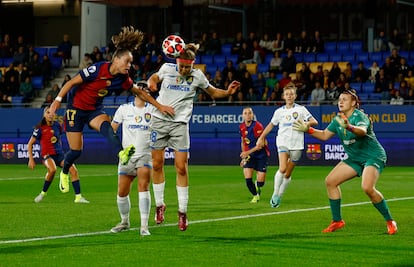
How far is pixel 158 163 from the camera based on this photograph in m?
14.2

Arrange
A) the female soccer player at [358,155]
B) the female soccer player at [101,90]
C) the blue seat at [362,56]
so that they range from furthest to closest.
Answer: the blue seat at [362,56], the female soccer player at [101,90], the female soccer player at [358,155]

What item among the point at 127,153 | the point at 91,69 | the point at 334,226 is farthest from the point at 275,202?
the point at 127,153

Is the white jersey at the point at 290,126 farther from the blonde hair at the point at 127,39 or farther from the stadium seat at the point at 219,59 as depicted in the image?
the stadium seat at the point at 219,59

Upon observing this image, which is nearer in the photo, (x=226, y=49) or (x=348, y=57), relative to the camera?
(x=348, y=57)

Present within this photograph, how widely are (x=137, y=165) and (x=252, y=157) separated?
23.3ft

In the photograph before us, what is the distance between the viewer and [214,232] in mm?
13508

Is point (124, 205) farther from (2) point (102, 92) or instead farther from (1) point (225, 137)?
(1) point (225, 137)

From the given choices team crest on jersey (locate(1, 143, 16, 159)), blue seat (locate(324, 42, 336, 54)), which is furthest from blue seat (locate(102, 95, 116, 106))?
blue seat (locate(324, 42, 336, 54))

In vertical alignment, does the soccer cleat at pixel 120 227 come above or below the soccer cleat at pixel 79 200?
above

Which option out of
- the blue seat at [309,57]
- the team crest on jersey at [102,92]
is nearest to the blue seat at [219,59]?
the blue seat at [309,57]

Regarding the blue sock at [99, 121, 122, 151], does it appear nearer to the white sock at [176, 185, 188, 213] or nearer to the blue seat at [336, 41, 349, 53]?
the white sock at [176, 185, 188, 213]

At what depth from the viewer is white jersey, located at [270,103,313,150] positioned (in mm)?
18234

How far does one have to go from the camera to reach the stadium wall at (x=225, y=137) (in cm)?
3266

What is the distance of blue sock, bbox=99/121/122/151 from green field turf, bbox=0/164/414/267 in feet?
3.91
